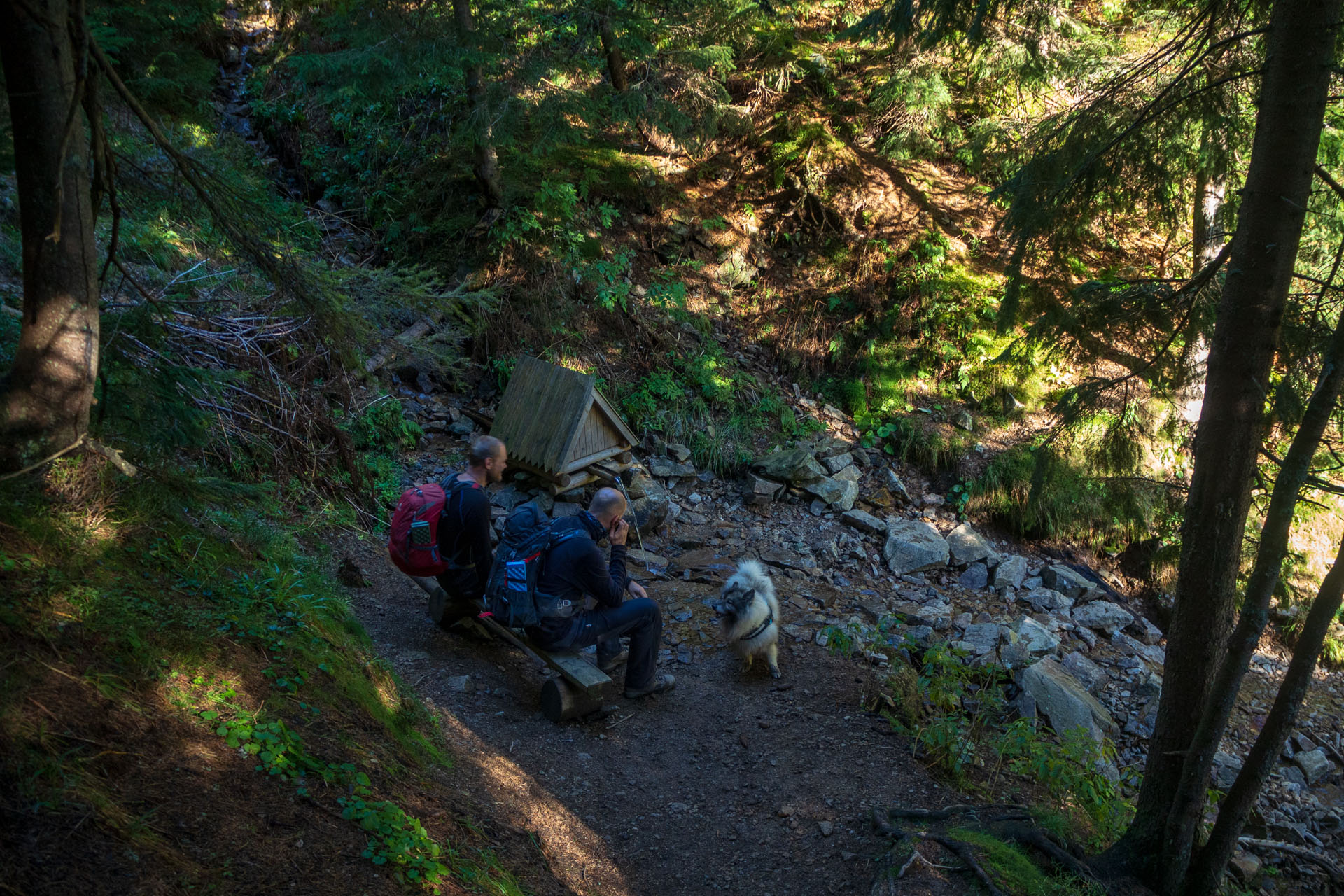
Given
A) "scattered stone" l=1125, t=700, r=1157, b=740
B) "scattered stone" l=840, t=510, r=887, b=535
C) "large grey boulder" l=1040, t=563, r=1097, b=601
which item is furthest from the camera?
"scattered stone" l=840, t=510, r=887, b=535

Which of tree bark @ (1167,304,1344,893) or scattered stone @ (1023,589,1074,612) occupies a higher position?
tree bark @ (1167,304,1344,893)

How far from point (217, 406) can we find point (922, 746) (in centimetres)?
690

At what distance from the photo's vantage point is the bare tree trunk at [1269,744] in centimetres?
379

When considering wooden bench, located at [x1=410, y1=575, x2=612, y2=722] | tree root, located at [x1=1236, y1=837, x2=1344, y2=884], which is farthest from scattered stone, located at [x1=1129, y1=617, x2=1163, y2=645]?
wooden bench, located at [x1=410, y1=575, x2=612, y2=722]

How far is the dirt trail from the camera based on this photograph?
4250mm

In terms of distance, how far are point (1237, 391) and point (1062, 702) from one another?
3.90m

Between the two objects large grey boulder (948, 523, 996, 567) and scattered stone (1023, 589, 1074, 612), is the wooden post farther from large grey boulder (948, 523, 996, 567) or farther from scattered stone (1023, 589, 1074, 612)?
scattered stone (1023, 589, 1074, 612)

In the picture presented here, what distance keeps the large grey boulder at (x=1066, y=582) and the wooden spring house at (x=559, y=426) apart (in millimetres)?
5902

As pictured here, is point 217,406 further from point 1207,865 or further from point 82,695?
point 1207,865

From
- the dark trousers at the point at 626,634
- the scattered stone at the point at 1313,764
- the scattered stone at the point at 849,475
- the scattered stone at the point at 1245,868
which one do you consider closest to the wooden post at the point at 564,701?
the dark trousers at the point at 626,634

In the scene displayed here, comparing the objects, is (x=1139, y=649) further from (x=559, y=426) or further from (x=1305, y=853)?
(x=559, y=426)

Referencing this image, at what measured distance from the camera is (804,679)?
653cm

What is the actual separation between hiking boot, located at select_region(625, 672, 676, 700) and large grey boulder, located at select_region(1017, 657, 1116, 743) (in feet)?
11.4

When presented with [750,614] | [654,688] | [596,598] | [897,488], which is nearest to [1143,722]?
[897,488]
